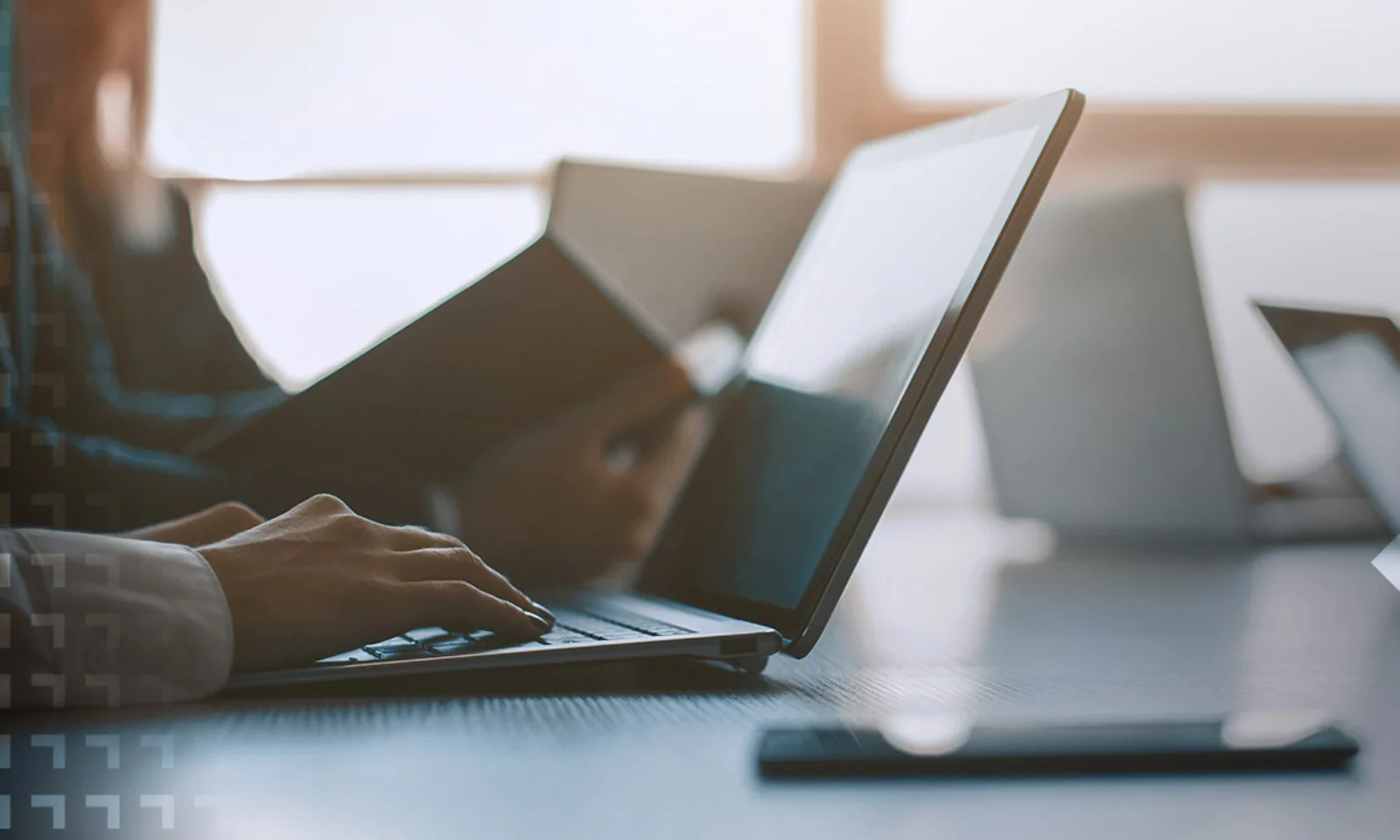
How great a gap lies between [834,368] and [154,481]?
0.64 meters

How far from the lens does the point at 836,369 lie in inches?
26.1

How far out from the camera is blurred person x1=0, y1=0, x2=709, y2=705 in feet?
1.44

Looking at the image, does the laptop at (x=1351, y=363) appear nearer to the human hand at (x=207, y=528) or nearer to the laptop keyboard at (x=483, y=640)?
the laptop keyboard at (x=483, y=640)

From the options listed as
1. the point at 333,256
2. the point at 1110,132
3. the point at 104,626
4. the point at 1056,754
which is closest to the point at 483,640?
the point at 104,626

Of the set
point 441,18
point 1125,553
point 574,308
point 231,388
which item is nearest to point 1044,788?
point 574,308

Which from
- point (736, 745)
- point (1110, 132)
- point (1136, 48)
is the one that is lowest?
point (736, 745)

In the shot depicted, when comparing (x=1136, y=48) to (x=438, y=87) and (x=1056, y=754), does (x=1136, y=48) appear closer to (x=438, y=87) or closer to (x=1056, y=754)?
(x=438, y=87)

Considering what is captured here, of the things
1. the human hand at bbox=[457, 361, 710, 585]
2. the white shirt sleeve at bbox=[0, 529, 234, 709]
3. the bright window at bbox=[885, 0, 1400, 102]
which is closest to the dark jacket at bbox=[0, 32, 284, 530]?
the human hand at bbox=[457, 361, 710, 585]

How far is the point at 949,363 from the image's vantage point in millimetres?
524

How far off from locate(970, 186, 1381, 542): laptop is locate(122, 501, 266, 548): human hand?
0.76 meters

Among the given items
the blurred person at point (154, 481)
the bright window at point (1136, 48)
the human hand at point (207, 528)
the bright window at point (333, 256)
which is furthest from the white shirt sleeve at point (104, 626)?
the bright window at point (1136, 48)

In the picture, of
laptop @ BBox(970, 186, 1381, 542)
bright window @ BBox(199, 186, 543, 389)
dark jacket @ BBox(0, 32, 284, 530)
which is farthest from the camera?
bright window @ BBox(199, 186, 543, 389)

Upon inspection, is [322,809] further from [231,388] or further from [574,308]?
[231,388]

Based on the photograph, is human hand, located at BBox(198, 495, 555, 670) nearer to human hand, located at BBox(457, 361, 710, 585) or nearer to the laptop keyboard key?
the laptop keyboard key
